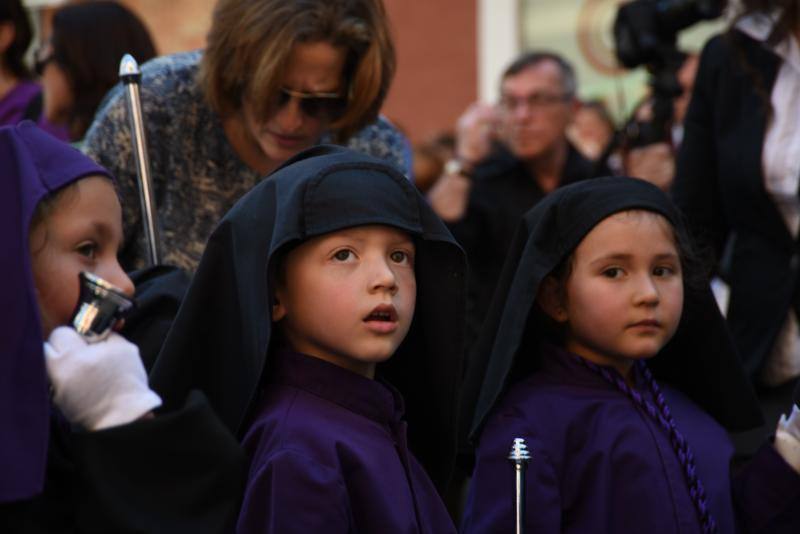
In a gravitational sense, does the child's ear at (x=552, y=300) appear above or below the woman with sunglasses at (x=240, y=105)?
below

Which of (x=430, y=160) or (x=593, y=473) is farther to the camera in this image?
(x=430, y=160)

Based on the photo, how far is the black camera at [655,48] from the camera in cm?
550

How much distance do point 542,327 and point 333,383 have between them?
86cm

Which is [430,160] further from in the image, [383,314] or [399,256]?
[383,314]

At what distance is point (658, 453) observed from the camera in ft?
12.2

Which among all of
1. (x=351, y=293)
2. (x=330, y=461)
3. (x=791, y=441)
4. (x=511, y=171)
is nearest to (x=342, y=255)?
(x=351, y=293)

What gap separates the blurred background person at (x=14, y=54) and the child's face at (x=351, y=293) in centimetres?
280

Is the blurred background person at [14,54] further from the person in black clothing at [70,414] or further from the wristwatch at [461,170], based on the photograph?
the person in black clothing at [70,414]

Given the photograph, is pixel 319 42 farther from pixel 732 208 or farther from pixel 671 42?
pixel 671 42

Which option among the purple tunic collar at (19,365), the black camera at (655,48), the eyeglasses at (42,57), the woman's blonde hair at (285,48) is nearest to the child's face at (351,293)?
the purple tunic collar at (19,365)

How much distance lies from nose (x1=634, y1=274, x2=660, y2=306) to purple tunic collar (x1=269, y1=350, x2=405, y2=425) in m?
0.74

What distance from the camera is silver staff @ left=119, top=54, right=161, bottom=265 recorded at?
3.86 meters

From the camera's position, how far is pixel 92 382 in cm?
266

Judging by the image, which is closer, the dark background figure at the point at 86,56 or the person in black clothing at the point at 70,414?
the person in black clothing at the point at 70,414
